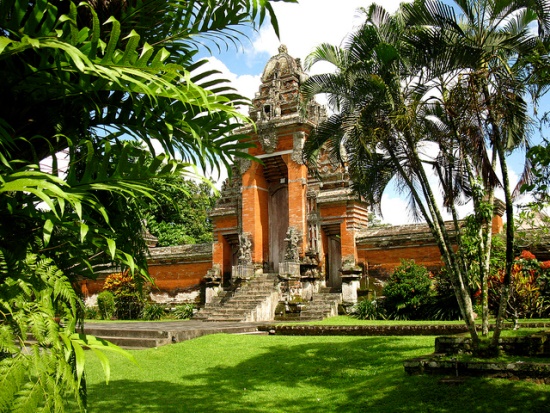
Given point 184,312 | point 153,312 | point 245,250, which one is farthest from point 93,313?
point 245,250

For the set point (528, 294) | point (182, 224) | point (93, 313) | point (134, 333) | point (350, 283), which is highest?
point (182, 224)

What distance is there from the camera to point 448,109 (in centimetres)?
736

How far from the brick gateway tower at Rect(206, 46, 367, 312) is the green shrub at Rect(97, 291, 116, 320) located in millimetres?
3845

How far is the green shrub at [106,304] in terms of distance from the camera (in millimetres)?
19578

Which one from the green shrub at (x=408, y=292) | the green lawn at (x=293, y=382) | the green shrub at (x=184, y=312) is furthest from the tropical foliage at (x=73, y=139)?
the green shrub at (x=184, y=312)

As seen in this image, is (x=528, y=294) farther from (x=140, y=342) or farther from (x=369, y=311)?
(x=140, y=342)

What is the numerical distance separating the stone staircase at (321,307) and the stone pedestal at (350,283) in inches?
8.6

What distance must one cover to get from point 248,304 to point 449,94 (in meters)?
9.95

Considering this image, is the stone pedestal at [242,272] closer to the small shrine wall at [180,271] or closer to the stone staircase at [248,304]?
the stone staircase at [248,304]

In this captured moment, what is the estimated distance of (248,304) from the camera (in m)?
15.9

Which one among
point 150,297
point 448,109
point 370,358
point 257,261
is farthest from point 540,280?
point 150,297

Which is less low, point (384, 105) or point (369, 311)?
point (384, 105)

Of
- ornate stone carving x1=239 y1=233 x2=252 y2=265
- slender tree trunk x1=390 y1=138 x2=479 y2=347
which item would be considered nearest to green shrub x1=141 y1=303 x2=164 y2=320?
ornate stone carving x1=239 y1=233 x2=252 y2=265

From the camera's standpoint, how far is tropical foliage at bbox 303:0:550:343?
6949 mm
